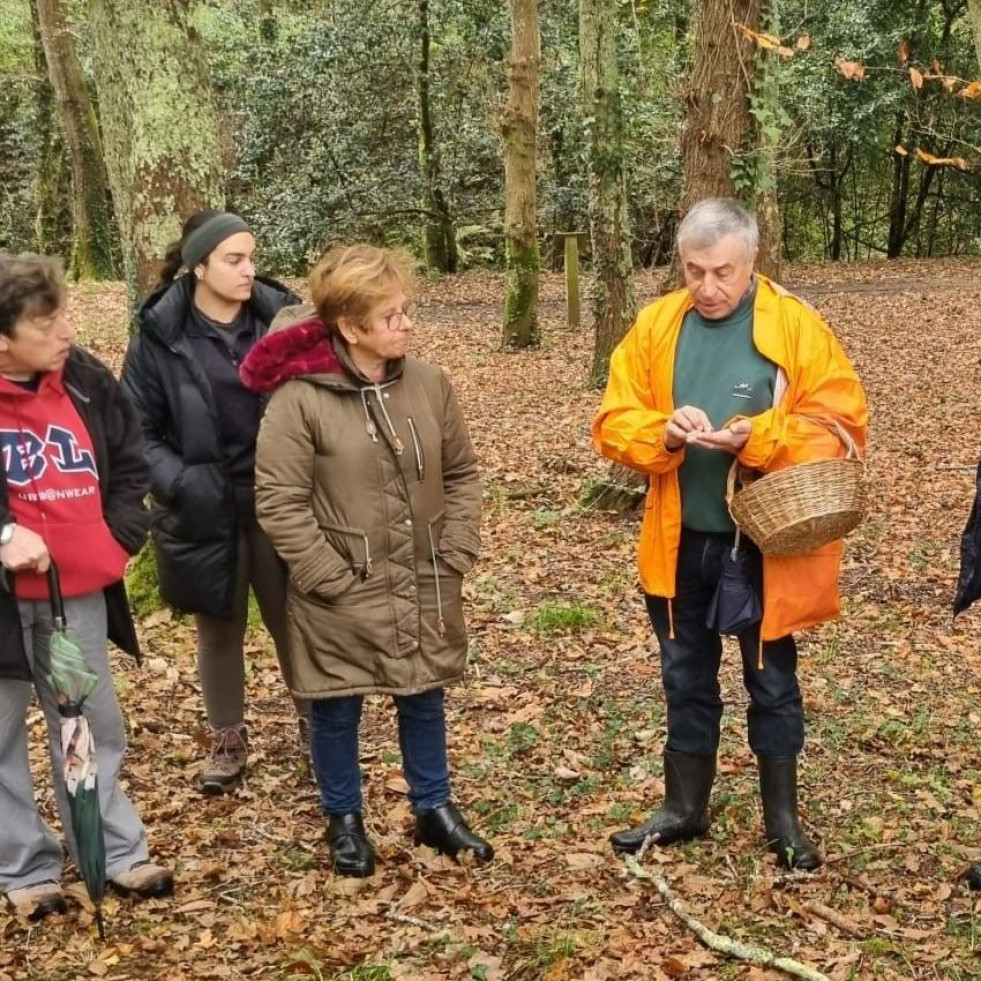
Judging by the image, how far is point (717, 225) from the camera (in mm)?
3568

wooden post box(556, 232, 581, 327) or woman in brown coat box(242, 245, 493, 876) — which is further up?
woman in brown coat box(242, 245, 493, 876)

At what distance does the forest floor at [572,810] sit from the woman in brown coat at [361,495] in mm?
486

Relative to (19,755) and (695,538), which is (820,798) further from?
(19,755)

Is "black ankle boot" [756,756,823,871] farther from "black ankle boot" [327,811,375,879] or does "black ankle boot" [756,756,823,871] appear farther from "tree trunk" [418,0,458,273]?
"tree trunk" [418,0,458,273]

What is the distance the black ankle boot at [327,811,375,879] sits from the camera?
3984 mm

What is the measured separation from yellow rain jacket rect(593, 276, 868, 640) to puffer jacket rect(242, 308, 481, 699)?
62cm

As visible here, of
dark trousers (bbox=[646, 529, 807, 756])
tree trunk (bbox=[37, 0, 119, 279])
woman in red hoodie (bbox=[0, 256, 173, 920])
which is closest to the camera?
woman in red hoodie (bbox=[0, 256, 173, 920])

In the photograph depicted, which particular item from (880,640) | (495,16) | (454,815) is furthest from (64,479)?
(495,16)

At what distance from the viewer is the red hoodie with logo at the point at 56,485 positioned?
343 centimetres

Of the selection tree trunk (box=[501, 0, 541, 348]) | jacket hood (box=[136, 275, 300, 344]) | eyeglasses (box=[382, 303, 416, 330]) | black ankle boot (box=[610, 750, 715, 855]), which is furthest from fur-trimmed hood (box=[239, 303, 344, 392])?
tree trunk (box=[501, 0, 541, 348])

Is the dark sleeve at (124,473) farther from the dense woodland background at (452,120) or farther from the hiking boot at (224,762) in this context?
the dense woodland background at (452,120)

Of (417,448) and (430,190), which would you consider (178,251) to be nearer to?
(417,448)

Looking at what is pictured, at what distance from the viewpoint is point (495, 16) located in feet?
65.5

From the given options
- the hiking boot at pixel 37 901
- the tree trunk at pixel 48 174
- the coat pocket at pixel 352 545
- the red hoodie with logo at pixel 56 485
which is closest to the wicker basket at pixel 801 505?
the coat pocket at pixel 352 545
